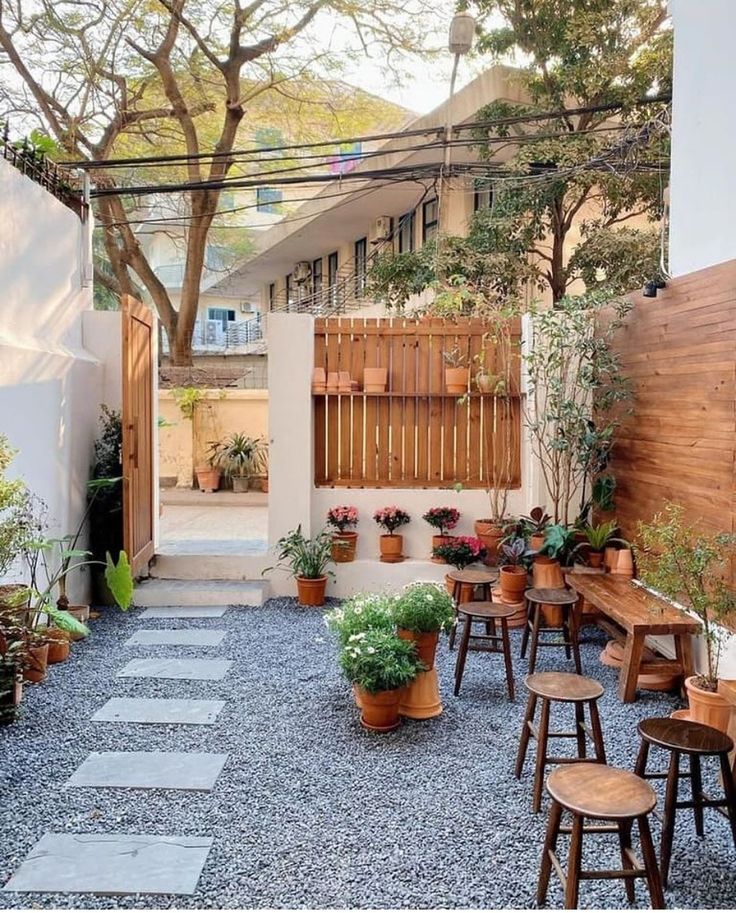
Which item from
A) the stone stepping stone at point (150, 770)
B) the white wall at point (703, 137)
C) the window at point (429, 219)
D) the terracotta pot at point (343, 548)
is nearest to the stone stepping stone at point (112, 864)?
the stone stepping stone at point (150, 770)

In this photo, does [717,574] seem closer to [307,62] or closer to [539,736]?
[539,736]

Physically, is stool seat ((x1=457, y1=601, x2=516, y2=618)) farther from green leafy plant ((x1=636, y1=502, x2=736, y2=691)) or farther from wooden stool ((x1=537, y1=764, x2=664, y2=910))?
wooden stool ((x1=537, y1=764, x2=664, y2=910))

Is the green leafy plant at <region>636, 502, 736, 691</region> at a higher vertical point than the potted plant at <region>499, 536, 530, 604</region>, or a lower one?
higher

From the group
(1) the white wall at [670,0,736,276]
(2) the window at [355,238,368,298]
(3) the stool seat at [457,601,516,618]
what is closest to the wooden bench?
(3) the stool seat at [457,601,516,618]

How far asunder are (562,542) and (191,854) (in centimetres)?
330

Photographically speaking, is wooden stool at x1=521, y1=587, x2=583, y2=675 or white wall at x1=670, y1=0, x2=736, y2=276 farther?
wooden stool at x1=521, y1=587, x2=583, y2=675

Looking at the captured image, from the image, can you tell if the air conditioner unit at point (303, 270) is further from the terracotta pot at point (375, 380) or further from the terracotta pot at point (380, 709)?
the terracotta pot at point (380, 709)

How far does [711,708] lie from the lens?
3115 mm

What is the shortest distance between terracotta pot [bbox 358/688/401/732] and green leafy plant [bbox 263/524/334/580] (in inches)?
87.4

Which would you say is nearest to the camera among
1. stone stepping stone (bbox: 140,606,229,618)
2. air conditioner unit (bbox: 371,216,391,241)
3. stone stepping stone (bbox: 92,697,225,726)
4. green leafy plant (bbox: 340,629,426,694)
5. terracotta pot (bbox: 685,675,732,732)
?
terracotta pot (bbox: 685,675,732,732)

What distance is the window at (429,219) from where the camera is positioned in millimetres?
10703

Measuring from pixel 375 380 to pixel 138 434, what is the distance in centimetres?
201

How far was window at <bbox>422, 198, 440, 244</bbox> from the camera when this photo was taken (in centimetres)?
1070

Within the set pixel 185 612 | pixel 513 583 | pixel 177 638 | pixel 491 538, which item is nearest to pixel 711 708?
pixel 513 583
